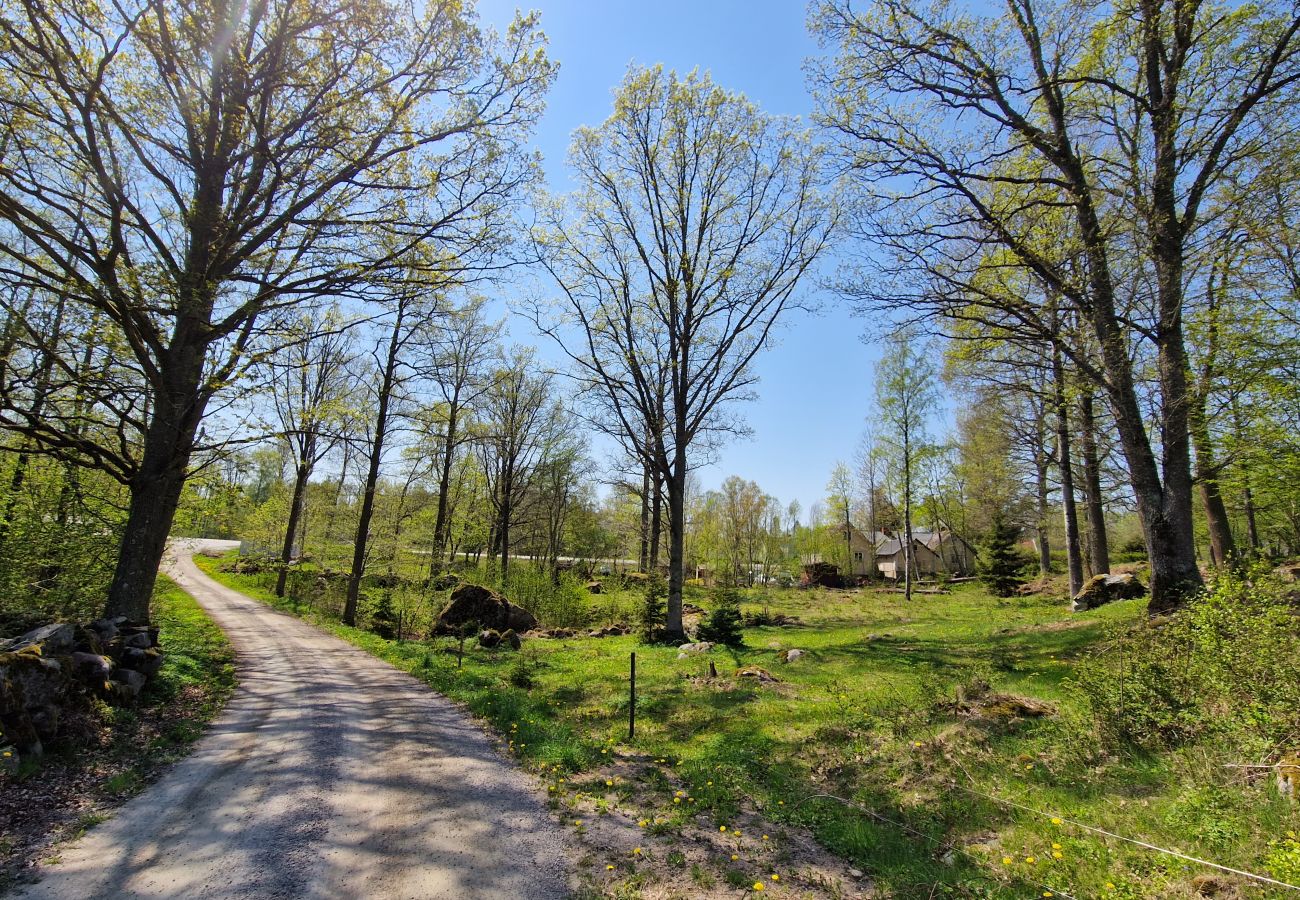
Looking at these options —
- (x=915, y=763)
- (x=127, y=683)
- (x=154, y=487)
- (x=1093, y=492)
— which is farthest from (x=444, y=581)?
(x=1093, y=492)

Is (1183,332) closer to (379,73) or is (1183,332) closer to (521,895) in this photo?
(521,895)

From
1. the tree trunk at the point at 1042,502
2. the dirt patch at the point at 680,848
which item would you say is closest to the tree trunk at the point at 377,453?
the dirt patch at the point at 680,848

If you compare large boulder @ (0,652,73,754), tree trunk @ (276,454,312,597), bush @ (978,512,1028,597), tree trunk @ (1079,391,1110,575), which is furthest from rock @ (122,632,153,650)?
bush @ (978,512,1028,597)

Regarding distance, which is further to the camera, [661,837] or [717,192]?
[717,192]

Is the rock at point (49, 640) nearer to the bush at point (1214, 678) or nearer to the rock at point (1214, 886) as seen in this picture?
the rock at point (1214, 886)

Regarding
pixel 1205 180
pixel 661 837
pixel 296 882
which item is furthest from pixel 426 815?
pixel 1205 180

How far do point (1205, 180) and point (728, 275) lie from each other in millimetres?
10504

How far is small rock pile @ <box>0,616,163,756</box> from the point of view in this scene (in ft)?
16.9

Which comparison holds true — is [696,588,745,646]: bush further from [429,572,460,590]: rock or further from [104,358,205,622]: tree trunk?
[104,358,205,622]: tree trunk

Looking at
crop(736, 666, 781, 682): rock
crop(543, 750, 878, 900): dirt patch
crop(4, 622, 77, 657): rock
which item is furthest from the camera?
crop(736, 666, 781, 682): rock

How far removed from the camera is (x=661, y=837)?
4.74 metres

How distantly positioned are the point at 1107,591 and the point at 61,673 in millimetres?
20519

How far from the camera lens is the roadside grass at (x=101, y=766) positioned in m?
4.26

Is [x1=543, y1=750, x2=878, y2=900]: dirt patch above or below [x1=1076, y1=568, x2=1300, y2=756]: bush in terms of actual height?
below
